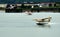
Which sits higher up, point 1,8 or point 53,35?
point 53,35

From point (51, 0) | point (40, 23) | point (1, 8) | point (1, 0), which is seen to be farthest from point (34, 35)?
point (1, 0)

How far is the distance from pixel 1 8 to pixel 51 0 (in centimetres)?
1566

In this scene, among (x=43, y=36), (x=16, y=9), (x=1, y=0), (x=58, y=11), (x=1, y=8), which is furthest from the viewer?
(x=1, y=0)

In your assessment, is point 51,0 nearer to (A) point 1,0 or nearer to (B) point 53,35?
(A) point 1,0

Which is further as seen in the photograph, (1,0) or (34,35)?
(1,0)

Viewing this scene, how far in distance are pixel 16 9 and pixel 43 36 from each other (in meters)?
33.5

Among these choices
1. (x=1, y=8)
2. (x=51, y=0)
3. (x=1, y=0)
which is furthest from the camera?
(x=1, y=0)

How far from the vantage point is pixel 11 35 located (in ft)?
54.3

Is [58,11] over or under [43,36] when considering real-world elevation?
under

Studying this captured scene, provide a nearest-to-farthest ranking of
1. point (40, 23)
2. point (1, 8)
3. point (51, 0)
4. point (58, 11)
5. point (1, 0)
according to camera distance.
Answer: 1. point (40, 23)
2. point (58, 11)
3. point (1, 8)
4. point (51, 0)
5. point (1, 0)

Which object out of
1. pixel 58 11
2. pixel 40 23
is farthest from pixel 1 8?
pixel 40 23

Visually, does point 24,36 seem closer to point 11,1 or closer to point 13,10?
point 13,10

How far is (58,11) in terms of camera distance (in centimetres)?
4606

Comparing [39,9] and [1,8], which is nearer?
[39,9]
